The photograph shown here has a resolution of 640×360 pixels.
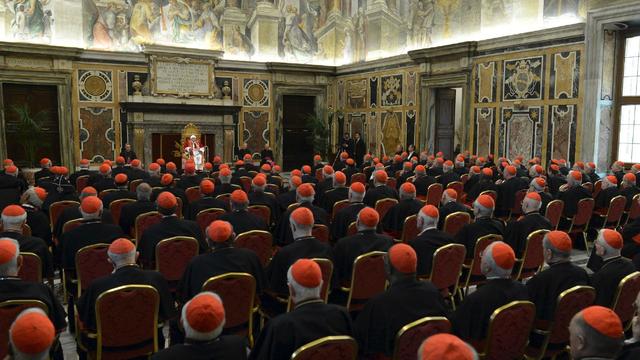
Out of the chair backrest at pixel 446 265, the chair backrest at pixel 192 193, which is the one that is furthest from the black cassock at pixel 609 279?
the chair backrest at pixel 192 193

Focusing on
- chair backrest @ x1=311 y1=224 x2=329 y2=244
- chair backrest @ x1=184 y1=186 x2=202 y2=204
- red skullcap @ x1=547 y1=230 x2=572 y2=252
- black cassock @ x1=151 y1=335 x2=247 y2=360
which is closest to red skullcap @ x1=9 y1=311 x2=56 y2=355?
black cassock @ x1=151 y1=335 x2=247 y2=360

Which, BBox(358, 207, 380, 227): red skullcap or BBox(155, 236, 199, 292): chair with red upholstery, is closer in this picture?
BBox(358, 207, 380, 227): red skullcap

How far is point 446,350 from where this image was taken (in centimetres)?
192

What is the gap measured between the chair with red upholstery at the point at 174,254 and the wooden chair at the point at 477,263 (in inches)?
120

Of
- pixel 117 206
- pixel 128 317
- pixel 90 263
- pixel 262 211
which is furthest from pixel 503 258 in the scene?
pixel 117 206

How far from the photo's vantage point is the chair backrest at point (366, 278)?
4.79 m

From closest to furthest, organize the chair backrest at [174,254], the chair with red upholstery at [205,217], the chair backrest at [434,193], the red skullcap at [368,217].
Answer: the red skullcap at [368,217] < the chair backrest at [174,254] < the chair with red upholstery at [205,217] < the chair backrest at [434,193]

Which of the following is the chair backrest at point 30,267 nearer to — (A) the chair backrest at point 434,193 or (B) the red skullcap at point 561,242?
(B) the red skullcap at point 561,242

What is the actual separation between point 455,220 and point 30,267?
4958 mm

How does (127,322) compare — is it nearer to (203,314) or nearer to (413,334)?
(203,314)

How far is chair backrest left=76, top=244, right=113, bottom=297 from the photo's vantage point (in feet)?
16.6

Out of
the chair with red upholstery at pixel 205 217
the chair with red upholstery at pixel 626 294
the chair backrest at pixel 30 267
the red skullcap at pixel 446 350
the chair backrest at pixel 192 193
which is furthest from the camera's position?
the chair backrest at pixel 192 193

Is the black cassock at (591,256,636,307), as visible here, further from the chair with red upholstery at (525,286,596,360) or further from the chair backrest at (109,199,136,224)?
the chair backrest at (109,199,136,224)

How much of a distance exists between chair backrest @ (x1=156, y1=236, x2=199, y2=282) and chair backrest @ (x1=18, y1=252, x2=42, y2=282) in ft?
3.57
